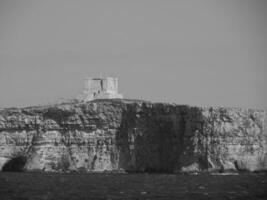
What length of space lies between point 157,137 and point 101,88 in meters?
30.6

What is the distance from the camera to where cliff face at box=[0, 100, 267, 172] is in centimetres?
9231

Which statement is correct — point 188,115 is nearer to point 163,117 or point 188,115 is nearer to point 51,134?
point 163,117

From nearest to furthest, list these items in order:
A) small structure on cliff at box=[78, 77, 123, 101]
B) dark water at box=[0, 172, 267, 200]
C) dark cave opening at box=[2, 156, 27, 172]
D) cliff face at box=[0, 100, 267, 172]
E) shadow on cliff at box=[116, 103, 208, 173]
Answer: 1. dark water at box=[0, 172, 267, 200]
2. cliff face at box=[0, 100, 267, 172]
3. shadow on cliff at box=[116, 103, 208, 173]
4. dark cave opening at box=[2, 156, 27, 172]
5. small structure on cliff at box=[78, 77, 123, 101]

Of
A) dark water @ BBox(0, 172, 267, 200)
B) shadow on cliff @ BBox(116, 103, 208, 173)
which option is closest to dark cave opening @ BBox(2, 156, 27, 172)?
dark water @ BBox(0, 172, 267, 200)

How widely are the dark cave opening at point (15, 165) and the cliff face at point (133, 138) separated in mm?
114

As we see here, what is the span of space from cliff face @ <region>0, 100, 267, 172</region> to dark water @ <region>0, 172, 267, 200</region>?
6.09 ft

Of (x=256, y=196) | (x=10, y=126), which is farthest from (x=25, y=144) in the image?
(x=256, y=196)

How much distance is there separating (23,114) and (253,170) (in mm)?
24024

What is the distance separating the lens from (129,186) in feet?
254

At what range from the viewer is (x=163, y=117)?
94.9m

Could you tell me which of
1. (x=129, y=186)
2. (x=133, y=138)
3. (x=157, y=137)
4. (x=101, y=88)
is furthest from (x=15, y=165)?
(x=101, y=88)

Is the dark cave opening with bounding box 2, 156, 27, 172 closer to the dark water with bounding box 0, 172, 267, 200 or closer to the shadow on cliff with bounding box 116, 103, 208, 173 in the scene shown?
the dark water with bounding box 0, 172, 267, 200

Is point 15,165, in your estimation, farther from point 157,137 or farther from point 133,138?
point 157,137

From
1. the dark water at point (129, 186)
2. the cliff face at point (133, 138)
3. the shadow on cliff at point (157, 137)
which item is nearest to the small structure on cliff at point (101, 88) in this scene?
the cliff face at point (133, 138)
